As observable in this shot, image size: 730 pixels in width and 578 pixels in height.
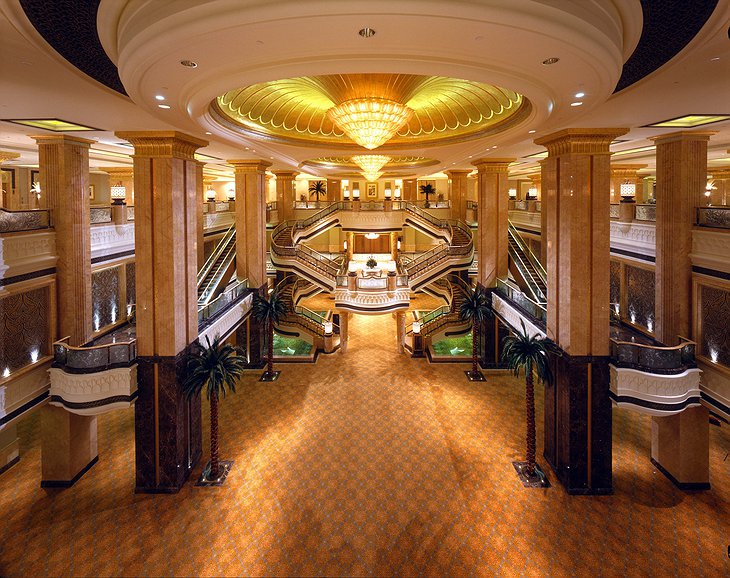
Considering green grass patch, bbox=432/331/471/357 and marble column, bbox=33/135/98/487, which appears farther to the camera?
green grass patch, bbox=432/331/471/357

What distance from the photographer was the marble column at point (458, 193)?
63.7ft

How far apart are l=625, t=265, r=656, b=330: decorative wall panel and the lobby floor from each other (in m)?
2.96

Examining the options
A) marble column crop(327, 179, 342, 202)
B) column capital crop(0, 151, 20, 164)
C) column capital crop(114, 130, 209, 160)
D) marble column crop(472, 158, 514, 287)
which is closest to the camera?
column capital crop(114, 130, 209, 160)

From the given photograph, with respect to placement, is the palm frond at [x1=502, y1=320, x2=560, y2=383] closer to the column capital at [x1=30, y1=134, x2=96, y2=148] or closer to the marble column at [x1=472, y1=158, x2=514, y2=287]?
the marble column at [x1=472, y1=158, x2=514, y2=287]

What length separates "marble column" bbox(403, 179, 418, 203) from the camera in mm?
29812

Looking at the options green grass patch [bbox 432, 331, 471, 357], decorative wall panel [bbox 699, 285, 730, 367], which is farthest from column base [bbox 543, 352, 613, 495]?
green grass patch [bbox 432, 331, 471, 357]

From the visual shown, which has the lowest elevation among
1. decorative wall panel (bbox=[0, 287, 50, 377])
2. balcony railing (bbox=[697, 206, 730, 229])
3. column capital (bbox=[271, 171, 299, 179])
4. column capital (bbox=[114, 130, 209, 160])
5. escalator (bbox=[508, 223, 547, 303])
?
decorative wall panel (bbox=[0, 287, 50, 377])

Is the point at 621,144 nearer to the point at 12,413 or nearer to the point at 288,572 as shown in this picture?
the point at 288,572

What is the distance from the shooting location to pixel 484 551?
6832 mm

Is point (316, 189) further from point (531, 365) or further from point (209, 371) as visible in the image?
point (531, 365)

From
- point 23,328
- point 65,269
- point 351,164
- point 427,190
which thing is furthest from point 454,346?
point 427,190

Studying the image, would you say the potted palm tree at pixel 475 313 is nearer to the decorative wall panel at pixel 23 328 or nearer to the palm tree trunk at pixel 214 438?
the palm tree trunk at pixel 214 438

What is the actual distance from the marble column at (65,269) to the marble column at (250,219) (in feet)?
17.5

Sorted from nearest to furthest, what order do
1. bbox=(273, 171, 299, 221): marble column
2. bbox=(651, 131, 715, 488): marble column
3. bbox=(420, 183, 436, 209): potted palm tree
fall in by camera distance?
bbox=(651, 131, 715, 488): marble column
bbox=(273, 171, 299, 221): marble column
bbox=(420, 183, 436, 209): potted palm tree
